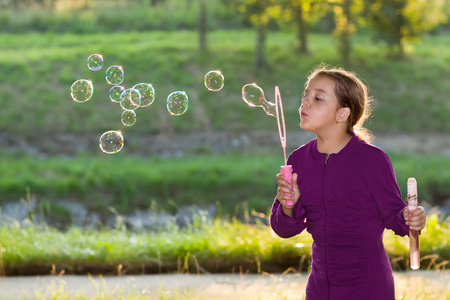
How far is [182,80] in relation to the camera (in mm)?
17328

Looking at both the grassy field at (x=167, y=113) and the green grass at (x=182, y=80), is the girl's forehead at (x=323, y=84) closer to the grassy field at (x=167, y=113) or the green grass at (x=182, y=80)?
the grassy field at (x=167, y=113)

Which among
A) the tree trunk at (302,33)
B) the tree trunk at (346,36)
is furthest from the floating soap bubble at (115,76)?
the tree trunk at (302,33)

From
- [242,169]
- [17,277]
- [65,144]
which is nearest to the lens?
[17,277]

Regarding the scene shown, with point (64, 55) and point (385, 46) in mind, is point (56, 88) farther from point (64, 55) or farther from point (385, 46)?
point (385, 46)

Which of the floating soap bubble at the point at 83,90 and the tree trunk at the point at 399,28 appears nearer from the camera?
the floating soap bubble at the point at 83,90

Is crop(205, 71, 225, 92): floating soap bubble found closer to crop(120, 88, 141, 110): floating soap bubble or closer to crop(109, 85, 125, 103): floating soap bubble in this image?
crop(120, 88, 141, 110): floating soap bubble

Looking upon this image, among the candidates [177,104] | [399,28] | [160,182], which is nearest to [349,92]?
[177,104]

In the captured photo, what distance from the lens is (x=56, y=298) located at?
3682 mm

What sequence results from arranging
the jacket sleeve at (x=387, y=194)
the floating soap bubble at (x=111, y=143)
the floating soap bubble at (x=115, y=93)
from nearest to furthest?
the jacket sleeve at (x=387, y=194) < the floating soap bubble at (x=111, y=143) < the floating soap bubble at (x=115, y=93)

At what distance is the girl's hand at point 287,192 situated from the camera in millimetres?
2485

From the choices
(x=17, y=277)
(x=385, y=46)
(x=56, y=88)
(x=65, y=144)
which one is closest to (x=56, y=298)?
(x=17, y=277)

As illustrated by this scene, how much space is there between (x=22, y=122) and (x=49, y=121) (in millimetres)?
655

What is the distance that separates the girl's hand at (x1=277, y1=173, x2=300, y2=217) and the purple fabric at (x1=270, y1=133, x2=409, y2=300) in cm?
3

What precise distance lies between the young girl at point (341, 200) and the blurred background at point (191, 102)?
9.72 meters
